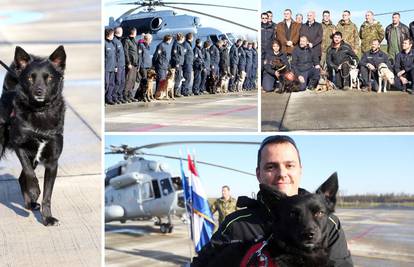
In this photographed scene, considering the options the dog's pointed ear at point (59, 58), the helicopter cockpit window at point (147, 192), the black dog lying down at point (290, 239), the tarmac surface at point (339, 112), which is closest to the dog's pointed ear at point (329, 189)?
the black dog lying down at point (290, 239)

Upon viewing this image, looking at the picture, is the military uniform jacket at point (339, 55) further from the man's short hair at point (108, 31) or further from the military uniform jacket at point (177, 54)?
the man's short hair at point (108, 31)

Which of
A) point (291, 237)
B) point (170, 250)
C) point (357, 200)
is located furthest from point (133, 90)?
point (170, 250)

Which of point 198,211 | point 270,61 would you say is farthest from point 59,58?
point 198,211

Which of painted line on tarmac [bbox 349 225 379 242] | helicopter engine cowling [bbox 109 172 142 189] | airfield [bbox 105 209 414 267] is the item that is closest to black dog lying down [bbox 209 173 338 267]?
helicopter engine cowling [bbox 109 172 142 189]

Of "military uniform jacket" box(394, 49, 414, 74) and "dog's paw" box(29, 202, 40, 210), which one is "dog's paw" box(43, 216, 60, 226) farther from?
"military uniform jacket" box(394, 49, 414, 74)

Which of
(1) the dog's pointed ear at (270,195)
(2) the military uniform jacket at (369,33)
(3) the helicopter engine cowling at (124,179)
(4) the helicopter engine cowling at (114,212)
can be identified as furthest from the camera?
(4) the helicopter engine cowling at (114,212)

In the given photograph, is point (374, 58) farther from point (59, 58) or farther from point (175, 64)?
point (59, 58)
